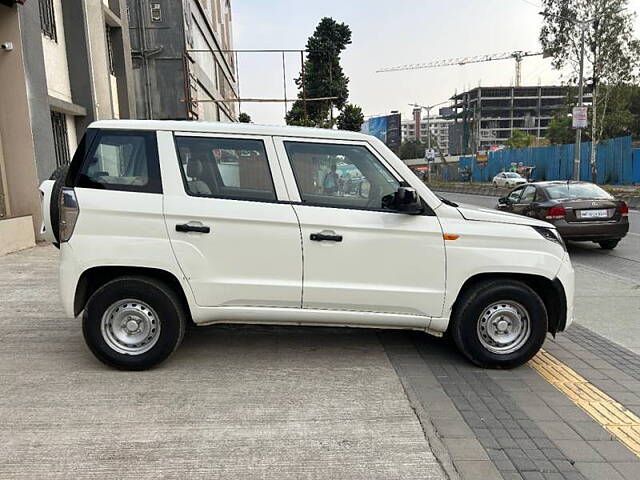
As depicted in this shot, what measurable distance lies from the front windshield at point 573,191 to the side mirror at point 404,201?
721cm

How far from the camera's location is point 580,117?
26078 mm

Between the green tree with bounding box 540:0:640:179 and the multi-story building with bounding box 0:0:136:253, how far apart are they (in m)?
27.2

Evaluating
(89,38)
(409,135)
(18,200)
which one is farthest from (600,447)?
(409,135)

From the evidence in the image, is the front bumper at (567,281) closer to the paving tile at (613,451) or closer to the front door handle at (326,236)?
the paving tile at (613,451)

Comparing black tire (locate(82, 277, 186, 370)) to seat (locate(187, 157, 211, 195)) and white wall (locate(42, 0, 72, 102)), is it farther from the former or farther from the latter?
white wall (locate(42, 0, 72, 102))

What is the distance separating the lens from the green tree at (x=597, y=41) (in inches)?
1200

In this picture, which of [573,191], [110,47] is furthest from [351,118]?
[573,191]

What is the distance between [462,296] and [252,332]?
2191 millimetres

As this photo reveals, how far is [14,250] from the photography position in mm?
9680

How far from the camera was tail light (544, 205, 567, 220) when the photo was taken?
32.1ft

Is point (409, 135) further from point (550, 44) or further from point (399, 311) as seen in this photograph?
point (399, 311)

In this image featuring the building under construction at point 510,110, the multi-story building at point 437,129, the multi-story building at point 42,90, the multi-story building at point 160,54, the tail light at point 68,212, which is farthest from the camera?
the multi-story building at point 437,129

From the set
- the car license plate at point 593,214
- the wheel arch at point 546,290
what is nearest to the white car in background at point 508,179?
the car license plate at point 593,214

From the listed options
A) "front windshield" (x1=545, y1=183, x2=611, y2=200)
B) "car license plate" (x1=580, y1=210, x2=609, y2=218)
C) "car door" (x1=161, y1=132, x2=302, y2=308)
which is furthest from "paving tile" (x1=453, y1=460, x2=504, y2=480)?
"front windshield" (x1=545, y1=183, x2=611, y2=200)
